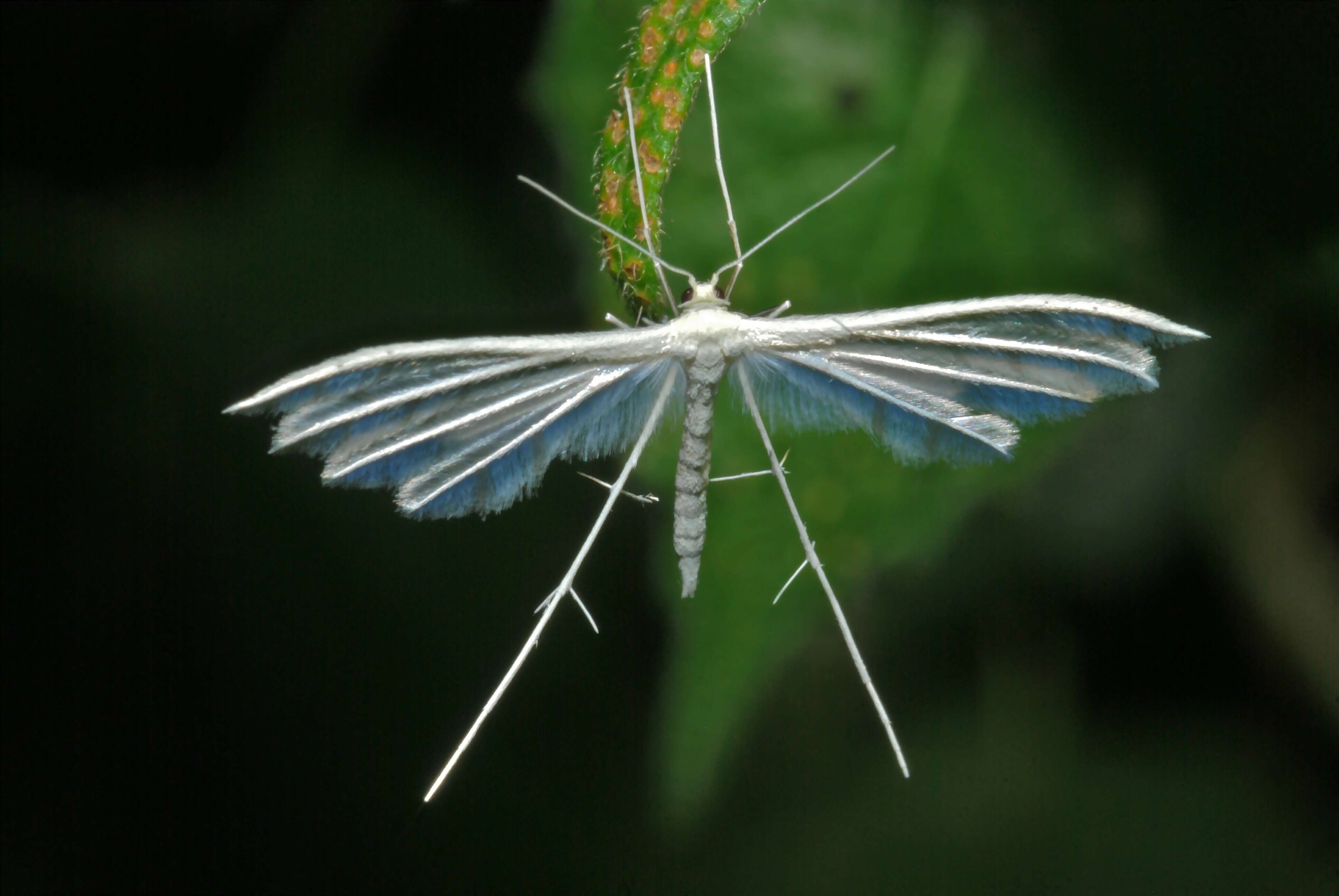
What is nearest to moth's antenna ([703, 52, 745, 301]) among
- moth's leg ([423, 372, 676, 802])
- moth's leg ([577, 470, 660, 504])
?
moth's leg ([423, 372, 676, 802])

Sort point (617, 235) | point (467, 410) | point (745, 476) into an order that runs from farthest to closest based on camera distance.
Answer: point (745, 476) → point (467, 410) → point (617, 235)

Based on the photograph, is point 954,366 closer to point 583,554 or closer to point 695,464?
point 695,464

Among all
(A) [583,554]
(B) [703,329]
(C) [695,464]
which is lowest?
(A) [583,554]

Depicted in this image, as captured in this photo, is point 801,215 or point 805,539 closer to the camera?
point 801,215

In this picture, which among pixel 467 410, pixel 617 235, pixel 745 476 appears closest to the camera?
pixel 617 235

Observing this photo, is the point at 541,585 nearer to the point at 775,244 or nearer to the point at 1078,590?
the point at 775,244

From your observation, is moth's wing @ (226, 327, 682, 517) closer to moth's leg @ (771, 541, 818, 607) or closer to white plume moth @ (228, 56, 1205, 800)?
white plume moth @ (228, 56, 1205, 800)

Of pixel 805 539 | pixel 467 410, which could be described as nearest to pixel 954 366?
pixel 805 539
